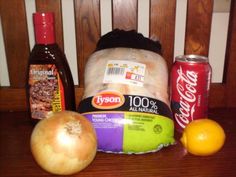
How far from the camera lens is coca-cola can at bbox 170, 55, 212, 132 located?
2.04 feet

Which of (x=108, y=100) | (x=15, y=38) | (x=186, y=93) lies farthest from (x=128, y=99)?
(x=15, y=38)

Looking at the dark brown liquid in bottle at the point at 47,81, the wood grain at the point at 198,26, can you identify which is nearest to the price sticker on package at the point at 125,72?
the dark brown liquid in bottle at the point at 47,81

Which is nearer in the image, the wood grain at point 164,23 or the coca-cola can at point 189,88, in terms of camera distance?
the coca-cola can at point 189,88

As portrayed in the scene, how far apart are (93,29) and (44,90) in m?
0.22

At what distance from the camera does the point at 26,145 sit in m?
0.64

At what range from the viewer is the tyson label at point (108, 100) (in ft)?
1.88

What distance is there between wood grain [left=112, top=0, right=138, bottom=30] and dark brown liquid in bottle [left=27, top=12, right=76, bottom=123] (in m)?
0.18

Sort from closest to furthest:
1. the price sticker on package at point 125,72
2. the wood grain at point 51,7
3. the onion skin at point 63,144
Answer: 1. the onion skin at point 63,144
2. the price sticker on package at point 125,72
3. the wood grain at point 51,7

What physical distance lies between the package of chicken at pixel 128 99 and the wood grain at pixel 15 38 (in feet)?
0.77

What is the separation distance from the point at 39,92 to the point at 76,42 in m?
0.19

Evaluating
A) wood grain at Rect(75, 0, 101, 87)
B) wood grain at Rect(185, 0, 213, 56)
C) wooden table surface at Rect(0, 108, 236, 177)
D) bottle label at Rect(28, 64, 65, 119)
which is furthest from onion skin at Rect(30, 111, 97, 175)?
wood grain at Rect(185, 0, 213, 56)

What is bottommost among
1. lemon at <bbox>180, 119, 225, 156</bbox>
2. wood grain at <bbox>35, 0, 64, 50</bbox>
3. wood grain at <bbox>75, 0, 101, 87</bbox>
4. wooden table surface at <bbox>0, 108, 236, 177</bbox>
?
wooden table surface at <bbox>0, 108, 236, 177</bbox>

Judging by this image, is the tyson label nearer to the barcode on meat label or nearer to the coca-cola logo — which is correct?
→ the barcode on meat label

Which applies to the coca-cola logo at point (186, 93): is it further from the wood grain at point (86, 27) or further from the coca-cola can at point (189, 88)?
the wood grain at point (86, 27)
